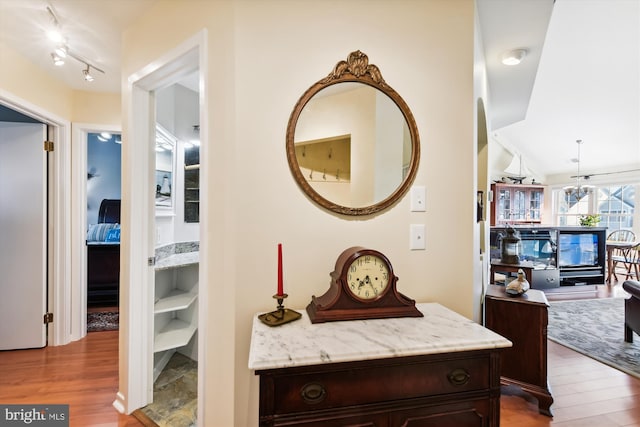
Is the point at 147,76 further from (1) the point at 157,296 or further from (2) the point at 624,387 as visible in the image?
(2) the point at 624,387

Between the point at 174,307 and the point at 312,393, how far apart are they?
1.59 meters

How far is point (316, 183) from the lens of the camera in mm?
1392

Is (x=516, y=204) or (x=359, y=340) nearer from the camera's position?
(x=359, y=340)

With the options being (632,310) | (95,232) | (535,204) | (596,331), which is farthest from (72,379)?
(535,204)

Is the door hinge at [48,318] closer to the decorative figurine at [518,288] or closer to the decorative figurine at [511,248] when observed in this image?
the decorative figurine at [518,288]

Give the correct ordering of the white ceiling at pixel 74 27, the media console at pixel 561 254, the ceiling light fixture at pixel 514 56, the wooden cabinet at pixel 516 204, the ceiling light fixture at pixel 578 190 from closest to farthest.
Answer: the white ceiling at pixel 74 27, the ceiling light fixture at pixel 514 56, the media console at pixel 561 254, the ceiling light fixture at pixel 578 190, the wooden cabinet at pixel 516 204

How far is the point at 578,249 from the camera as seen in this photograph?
5.25 m

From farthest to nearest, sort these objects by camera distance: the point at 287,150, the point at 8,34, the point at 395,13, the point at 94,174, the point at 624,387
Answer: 1. the point at 94,174
2. the point at 624,387
3. the point at 8,34
4. the point at 395,13
5. the point at 287,150

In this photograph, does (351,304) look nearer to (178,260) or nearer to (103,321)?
(178,260)

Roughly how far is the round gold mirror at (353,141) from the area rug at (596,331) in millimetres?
2775

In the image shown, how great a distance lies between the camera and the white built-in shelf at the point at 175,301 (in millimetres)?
2114

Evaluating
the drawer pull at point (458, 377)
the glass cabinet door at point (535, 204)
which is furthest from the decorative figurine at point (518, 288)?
the glass cabinet door at point (535, 204)

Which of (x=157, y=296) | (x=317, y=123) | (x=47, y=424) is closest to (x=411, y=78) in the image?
(x=317, y=123)

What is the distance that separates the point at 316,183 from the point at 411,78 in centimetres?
72
